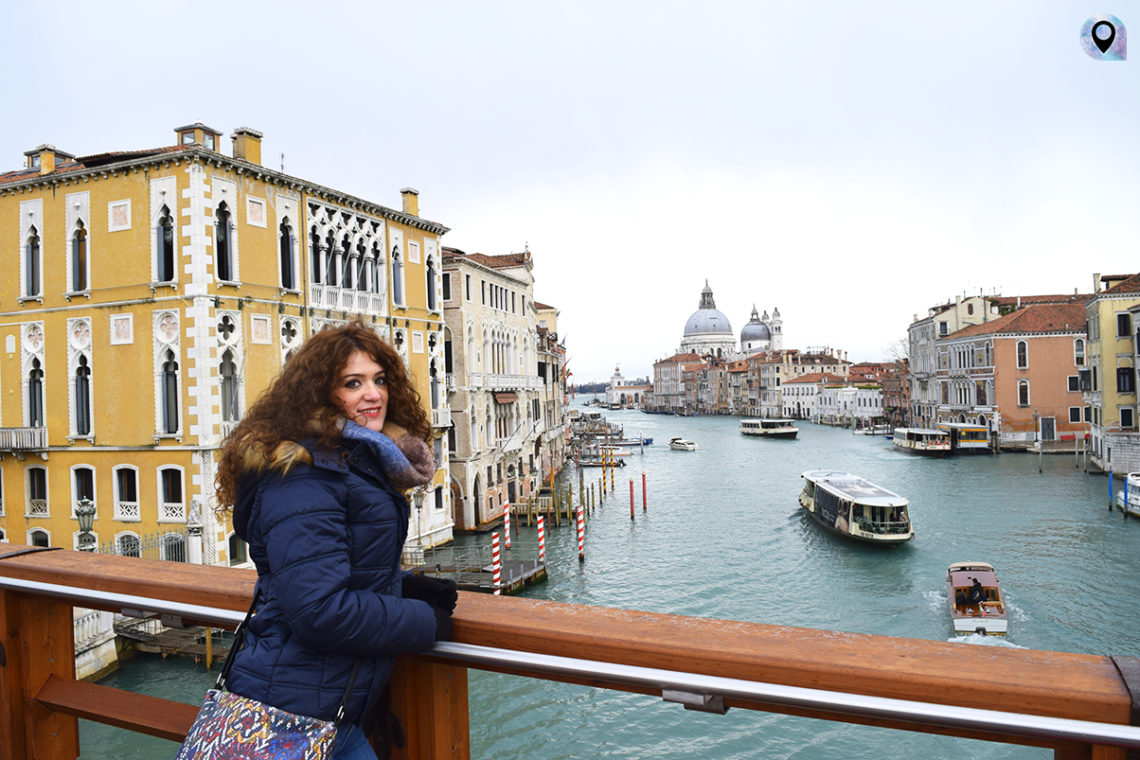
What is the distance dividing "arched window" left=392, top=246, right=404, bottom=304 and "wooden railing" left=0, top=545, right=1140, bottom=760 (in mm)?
15894

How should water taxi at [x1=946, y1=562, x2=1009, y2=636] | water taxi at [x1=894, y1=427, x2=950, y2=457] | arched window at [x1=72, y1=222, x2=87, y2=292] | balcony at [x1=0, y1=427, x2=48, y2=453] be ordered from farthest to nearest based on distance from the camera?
water taxi at [x1=894, y1=427, x2=950, y2=457], balcony at [x1=0, y1=427, x2=48, y2=453], arched window at [x1=72, y1=222, x2=87, y2=292], water taxi at [x1=946, y1=562, x2=1009, y2=636]

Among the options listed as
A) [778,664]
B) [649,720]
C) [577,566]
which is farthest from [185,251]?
[778,664]

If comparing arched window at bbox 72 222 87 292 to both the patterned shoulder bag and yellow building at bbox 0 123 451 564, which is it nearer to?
yellow building at bbox 0 123 451 564

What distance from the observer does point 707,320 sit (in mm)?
129250

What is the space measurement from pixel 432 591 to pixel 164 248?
42.9 ft

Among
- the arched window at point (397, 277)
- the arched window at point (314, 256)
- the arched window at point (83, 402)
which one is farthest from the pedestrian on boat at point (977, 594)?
the arched window at point (83, 402)

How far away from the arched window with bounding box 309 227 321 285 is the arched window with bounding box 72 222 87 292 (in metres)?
3.57

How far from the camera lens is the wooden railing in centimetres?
112

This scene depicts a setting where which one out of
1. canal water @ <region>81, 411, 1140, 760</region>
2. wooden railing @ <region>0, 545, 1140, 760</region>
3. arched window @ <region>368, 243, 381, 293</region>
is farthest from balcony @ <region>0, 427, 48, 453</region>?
wooden railing @ <region>0, 545, 1140, 760</region>

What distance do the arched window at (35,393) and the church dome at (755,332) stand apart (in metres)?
112

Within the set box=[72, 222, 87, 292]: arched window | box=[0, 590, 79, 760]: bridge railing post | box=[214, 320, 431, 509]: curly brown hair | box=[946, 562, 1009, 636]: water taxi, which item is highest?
box=[72, 222, 87, 292]: arched window

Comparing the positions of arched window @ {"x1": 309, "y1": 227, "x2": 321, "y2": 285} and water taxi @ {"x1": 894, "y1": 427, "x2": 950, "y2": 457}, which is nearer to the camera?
arched window @ {"x1": 309, "y1": 227, "x2": 321, "y2": 285}

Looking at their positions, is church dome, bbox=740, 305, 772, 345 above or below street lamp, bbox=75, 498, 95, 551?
above

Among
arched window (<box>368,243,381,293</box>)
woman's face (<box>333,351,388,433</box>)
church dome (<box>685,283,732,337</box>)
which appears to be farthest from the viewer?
church dome (<box>685,283,732,337</box>)
